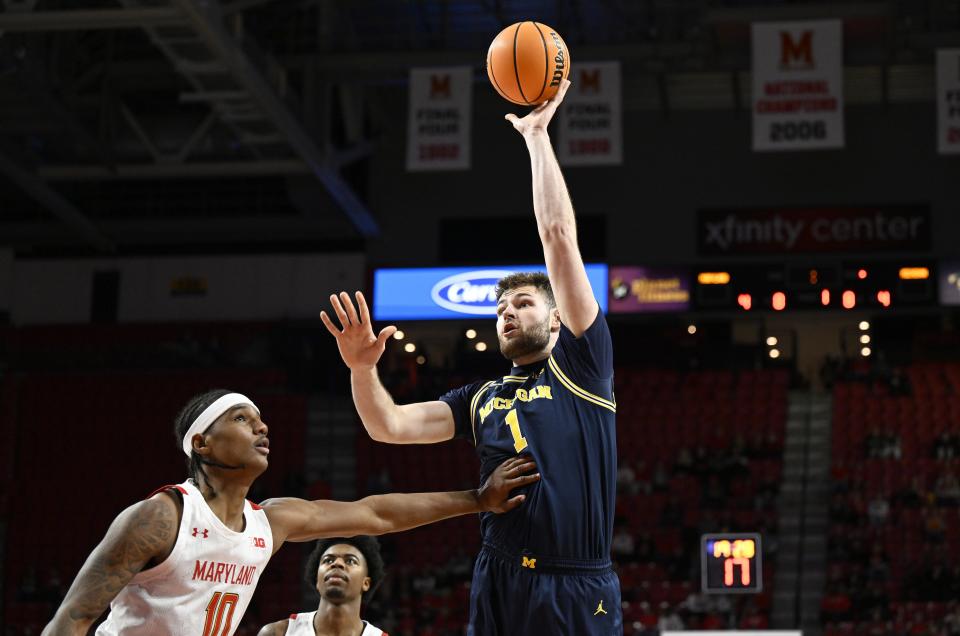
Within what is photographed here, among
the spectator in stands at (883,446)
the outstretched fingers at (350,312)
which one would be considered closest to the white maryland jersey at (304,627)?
the outstretched fingers at (350,312)

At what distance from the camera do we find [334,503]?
504 centimetres

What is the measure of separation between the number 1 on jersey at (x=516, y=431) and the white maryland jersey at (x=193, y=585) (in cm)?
104

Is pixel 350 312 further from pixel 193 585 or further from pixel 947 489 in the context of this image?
pixel 947 489

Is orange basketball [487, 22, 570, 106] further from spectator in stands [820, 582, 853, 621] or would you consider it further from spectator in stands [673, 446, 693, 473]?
spectator in stands [673, 446, 693, 473]

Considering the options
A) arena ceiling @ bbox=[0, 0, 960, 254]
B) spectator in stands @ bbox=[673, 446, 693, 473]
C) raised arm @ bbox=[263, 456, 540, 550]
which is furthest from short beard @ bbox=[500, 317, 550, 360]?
spectator in stands @ bbox=[673, 446, 693, 473]

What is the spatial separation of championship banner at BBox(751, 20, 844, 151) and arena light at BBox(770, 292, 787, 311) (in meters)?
2.79

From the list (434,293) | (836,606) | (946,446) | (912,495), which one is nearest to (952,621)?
(836,606)

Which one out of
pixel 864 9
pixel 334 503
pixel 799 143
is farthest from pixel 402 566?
pixel 334 503

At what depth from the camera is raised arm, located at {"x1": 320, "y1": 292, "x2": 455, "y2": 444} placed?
4961 millimetres

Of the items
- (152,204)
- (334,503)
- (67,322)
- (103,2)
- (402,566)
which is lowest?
(402,566)

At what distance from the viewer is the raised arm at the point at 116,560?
4.05 metres

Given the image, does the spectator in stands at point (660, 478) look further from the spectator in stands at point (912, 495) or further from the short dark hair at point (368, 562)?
the short dark hair at point (368, 562)

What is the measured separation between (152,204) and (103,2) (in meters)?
7.06

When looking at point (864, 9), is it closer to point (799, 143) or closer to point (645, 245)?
point (799, 143)
